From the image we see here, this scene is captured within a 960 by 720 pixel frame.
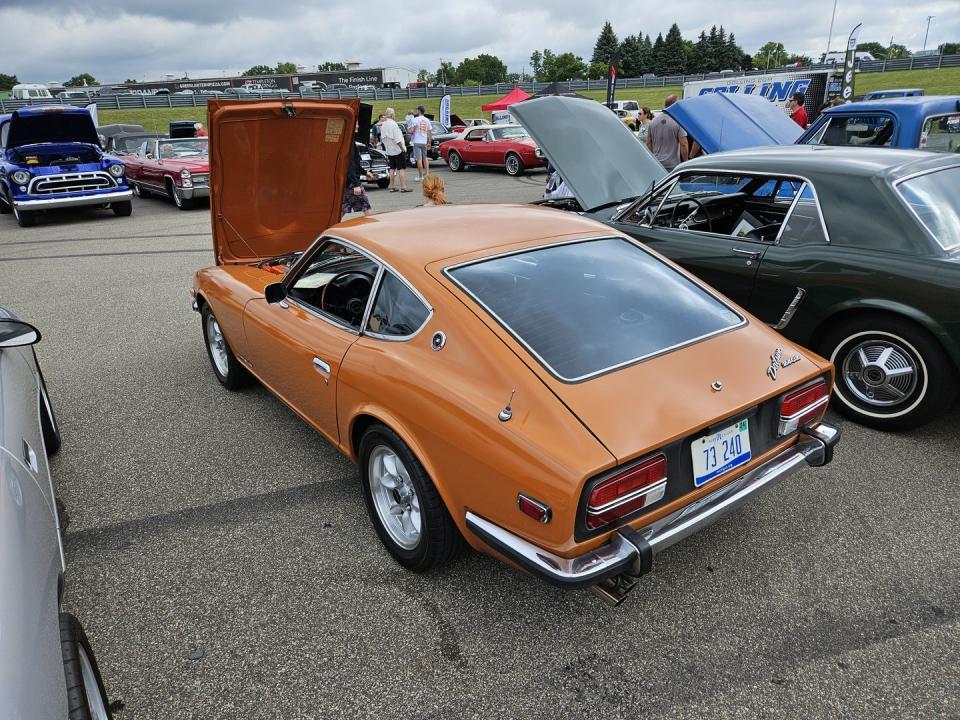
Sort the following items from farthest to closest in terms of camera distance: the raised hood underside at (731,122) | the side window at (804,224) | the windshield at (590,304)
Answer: the raised hood underside at (731,122)
the side window at (804,224)
the windshield at (590,304)

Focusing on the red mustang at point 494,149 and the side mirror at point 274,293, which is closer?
the side mirror at point 274,293

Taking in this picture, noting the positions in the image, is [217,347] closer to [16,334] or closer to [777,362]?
[16,334]

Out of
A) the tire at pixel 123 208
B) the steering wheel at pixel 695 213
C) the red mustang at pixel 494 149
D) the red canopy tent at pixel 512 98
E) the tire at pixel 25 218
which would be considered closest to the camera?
the steering wheel at pixel 695 213

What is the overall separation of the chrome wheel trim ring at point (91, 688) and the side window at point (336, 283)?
1681 millimetres

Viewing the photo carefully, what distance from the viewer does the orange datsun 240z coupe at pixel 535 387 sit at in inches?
82.4

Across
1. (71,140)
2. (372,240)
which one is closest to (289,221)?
(372,240)

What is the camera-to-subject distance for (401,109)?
143 ft

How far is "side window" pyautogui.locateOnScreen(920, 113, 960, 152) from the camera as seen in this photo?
7.11m

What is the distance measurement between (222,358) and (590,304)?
3074 mm

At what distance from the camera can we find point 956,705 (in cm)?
208

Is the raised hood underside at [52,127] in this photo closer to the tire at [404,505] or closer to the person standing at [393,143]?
the person standing at [393,143]

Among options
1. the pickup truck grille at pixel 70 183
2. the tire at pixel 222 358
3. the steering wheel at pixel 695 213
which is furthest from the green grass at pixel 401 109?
the steering wheel at pixel 695 213

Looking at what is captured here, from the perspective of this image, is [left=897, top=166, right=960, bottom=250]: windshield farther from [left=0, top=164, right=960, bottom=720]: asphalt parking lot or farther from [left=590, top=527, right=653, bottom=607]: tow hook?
[left=590, top=527, right=653, bottom=607]: tow hook

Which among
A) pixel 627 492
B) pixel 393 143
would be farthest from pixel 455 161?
pixel 627 492
